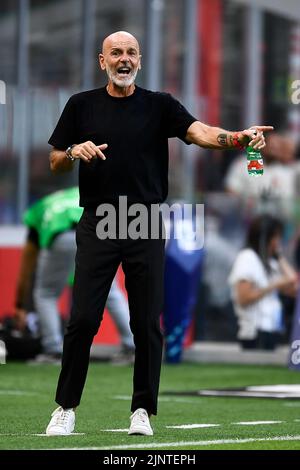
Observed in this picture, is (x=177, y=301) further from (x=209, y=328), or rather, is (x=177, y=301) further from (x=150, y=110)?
(x=150, y=110)

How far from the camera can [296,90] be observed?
13.6 metres

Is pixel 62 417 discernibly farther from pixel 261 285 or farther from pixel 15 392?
pixel 261 285

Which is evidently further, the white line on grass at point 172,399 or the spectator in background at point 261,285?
the spectator in background at point 261,285

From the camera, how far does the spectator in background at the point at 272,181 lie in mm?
15578

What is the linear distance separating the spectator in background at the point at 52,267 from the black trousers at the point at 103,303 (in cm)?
608

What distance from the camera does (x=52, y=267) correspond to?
1434 cm

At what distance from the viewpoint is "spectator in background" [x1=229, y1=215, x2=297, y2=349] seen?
1498 centimetres

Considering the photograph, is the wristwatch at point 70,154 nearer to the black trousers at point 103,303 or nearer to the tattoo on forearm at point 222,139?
the black trousers at point 103,303

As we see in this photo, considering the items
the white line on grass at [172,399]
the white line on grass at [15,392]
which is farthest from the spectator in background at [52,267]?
the white line on grass at [172,399]

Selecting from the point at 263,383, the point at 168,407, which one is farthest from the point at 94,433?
the point at 263,383

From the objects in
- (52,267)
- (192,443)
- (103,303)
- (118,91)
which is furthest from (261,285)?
(192,443)

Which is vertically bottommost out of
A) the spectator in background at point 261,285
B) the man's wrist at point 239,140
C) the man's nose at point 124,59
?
the spectator in background at point 261,285

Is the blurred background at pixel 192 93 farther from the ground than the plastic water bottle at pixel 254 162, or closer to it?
farther from the ground

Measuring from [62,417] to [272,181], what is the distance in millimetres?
8481
